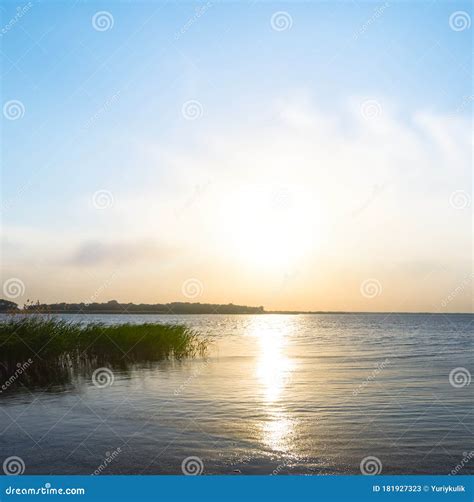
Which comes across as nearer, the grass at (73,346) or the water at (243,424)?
the water at (243,424)

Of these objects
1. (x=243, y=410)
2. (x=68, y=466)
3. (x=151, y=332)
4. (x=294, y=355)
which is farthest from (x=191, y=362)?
(x=68, y=466)

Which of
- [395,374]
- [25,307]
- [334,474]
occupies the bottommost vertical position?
[334,474]

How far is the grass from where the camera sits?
74.9 feet

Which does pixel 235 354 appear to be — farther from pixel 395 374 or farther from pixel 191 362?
pixel 395 374

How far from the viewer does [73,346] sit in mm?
27641

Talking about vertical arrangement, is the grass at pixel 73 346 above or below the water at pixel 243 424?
above

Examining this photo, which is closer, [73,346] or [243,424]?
[243,424]

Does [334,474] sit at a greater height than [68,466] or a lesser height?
greater

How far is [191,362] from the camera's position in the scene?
110 ft

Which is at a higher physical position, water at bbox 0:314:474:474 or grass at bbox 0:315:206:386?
grass at bbox 0:315:206:386

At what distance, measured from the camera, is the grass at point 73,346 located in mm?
22828

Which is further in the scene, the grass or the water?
the grass

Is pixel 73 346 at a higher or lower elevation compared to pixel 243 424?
higher

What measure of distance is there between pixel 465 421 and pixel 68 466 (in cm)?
1183
